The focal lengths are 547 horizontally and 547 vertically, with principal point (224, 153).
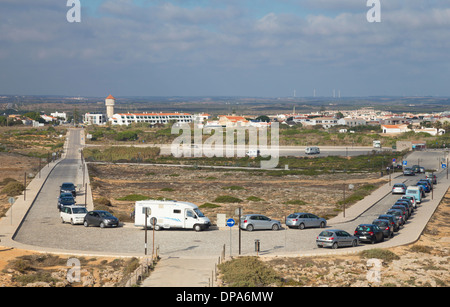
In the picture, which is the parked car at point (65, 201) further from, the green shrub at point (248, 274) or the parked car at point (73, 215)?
the green shrub at point (248, 274)

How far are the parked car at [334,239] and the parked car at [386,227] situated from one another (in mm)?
3065

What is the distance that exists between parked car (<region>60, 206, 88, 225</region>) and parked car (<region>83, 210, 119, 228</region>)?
0.51 meters

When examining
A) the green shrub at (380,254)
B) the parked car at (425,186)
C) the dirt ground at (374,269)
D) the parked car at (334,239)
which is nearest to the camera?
the dirt ground at (374,269)

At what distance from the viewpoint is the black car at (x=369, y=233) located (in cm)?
3004

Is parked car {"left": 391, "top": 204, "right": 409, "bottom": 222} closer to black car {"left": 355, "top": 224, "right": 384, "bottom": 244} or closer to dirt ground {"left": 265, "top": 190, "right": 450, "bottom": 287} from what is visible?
black car {"left": 355, "top": 224, "right": 384, "bottom": 244}

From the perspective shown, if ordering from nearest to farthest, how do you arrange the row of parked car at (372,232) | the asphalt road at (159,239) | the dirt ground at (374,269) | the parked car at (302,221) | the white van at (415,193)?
the dirt ground at (374,269) < the asphalt road at (159,239) < the row of parked car at (372,232) < the parked car at (302,221) < the white van at (415,193)

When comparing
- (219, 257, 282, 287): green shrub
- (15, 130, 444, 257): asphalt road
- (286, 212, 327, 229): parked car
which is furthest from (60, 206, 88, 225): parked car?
(219, 257, 282, 287): green shrub

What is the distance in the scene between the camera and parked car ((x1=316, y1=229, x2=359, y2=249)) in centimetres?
2848

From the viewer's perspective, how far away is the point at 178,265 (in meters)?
24.0

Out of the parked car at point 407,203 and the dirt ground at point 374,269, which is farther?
the parked car at point 407,203

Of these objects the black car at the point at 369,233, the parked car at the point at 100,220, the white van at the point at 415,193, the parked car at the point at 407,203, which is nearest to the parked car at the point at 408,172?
the white van at the point at 415,193
